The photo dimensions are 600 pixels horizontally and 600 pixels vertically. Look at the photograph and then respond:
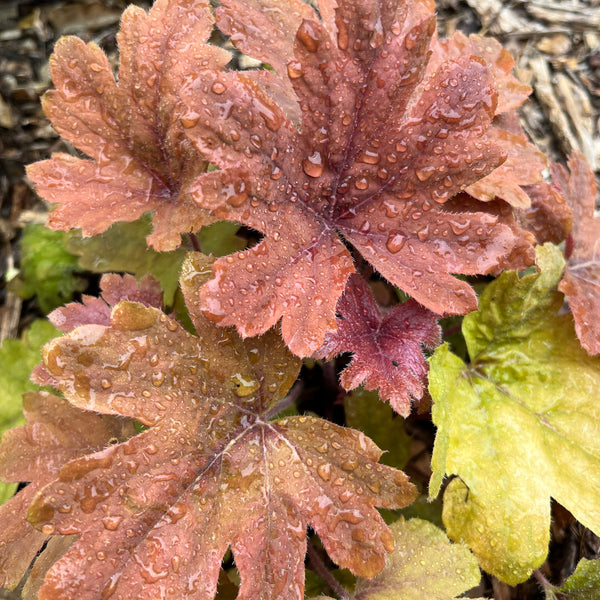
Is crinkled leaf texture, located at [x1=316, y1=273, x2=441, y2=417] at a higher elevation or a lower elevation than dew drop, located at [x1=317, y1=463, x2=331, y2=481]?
higher

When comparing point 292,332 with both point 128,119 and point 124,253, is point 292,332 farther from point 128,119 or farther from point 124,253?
point 124,253

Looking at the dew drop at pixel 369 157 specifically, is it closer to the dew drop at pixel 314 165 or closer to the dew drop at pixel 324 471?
the dew drop at pixel 314 165

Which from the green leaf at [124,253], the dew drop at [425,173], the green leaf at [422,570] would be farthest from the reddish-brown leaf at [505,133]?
the green leaf at [124,253]

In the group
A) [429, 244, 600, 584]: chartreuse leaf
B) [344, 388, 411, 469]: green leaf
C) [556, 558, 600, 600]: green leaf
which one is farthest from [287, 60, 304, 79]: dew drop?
[556, 558, 600, 600]: green leaf

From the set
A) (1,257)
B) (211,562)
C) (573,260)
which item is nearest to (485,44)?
(573,260)

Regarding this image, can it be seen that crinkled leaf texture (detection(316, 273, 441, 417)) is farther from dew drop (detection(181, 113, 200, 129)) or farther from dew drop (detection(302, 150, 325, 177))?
dew drop (detection(181, 113, 200, 129))

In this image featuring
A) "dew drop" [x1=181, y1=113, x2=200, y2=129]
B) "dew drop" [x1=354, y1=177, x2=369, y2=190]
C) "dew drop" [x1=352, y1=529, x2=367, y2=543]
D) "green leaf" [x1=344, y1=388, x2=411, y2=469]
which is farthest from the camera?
"green leaf" [x1=344, y1=388, x2=411, y2=469]
